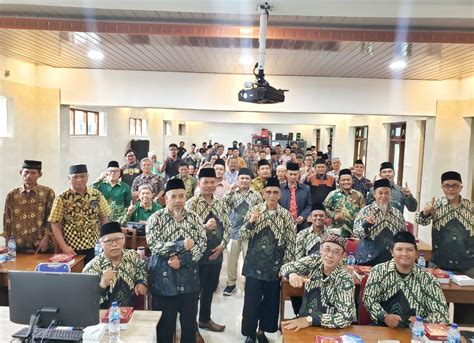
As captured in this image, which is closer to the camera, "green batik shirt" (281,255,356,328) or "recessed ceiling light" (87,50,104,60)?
"green batik shirt" (281,255,356,328)

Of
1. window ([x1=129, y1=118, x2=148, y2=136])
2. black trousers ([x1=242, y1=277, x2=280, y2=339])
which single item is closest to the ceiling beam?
black trousers ([x1=242, y1=277, x2=280, y2=339])

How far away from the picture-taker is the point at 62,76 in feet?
23.3

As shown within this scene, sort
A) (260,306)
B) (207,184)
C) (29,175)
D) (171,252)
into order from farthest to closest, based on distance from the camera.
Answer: (29,175)
(207,184)
(260,306)
(171,252)

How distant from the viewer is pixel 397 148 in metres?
9.83

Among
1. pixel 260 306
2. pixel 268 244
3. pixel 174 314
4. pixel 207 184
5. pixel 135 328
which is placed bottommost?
pixel 260 306

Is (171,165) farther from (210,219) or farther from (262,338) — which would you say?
(262,338)

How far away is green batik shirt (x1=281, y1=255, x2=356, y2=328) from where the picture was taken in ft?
8.82

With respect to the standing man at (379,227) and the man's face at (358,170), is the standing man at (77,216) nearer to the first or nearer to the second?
the standing man at (379,227)

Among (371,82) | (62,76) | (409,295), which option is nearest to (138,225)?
(409,295)

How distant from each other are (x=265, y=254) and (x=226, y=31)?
2.49 m

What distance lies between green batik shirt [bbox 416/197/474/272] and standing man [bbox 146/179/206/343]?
2.60m

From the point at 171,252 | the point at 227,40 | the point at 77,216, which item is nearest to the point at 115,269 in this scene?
the point at 171,252

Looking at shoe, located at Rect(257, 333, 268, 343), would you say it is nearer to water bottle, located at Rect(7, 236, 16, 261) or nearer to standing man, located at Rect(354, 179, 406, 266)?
standing man, located at Rect(354, 179, 406, 266)

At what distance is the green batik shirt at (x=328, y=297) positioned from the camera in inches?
106
